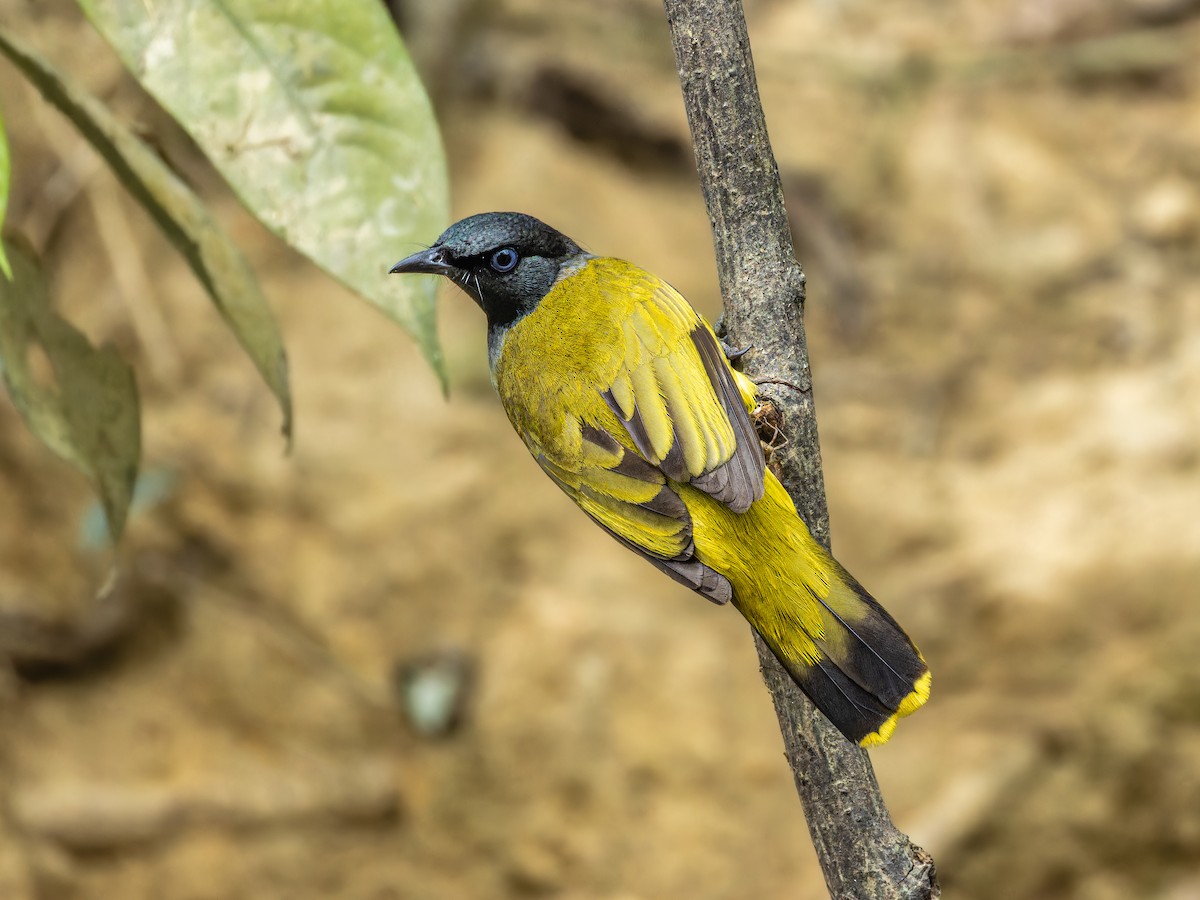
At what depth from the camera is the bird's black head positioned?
2.61 m

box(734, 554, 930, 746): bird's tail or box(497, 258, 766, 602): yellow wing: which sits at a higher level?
box(497, 258, 766, 602): yellow wing

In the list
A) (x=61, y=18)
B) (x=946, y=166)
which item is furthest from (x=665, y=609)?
(x=61, y=18)

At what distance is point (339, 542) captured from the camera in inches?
216

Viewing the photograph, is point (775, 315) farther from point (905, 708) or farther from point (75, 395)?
point (75, 395)

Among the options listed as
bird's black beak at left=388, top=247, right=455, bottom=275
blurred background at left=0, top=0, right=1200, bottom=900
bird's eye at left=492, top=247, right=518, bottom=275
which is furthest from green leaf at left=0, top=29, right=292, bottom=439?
blurred background at left=0, top=0, right=1200, bottom=900

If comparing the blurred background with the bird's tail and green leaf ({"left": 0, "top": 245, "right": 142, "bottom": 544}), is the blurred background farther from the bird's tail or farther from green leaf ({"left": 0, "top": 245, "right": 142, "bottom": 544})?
the bird's tail

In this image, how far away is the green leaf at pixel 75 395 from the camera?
6.50 ft

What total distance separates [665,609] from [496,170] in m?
2.44

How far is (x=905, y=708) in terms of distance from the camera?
1938 mm

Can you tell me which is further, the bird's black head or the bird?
the bird's black head

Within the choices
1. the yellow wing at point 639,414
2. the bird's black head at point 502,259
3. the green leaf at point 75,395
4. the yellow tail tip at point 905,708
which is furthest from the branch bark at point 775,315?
the green leaf at point 75,395

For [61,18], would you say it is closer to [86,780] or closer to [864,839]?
[86,780]

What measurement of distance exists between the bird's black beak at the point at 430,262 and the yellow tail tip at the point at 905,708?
122 cm

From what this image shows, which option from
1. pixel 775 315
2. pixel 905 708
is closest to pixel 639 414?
pixel 775 315
